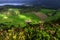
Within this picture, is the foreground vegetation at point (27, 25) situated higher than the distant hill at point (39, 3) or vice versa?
the distant hill at point (39, 3)

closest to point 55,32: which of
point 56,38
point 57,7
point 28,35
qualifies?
point 56,38

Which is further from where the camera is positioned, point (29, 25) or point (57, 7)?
point (57, 7)

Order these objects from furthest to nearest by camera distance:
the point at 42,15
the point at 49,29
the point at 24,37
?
1. the point at 42,15
2. the point at 49,29
3. the point at 24,37

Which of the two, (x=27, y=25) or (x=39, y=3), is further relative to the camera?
→ (x=39, y=3)

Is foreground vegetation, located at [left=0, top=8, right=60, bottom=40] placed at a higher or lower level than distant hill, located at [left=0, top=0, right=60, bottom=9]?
lower

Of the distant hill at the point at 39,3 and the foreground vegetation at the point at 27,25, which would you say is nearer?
the foreground vegetation at the point at 27,25

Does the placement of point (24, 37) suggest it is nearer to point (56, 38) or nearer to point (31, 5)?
point (56, 38)

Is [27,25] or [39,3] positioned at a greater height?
[39,3]

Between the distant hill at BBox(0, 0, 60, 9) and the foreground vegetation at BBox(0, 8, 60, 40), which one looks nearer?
the foreground vegetation at BBox(0, 8, 60, 40)
